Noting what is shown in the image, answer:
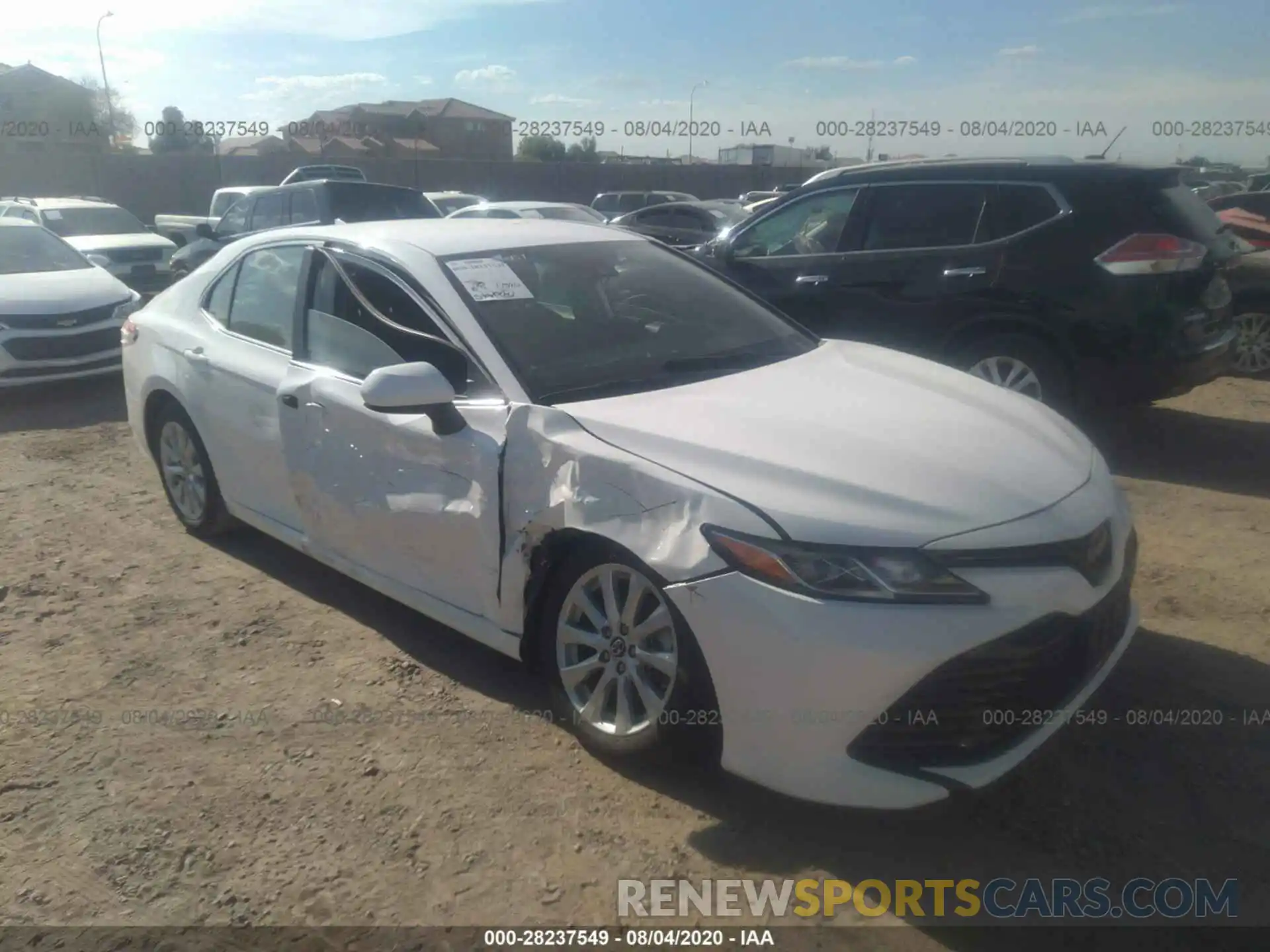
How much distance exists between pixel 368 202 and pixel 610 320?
9.59 m

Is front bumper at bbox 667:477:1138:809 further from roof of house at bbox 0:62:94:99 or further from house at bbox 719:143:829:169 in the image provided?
roof of house at bbox 0:62:94:99

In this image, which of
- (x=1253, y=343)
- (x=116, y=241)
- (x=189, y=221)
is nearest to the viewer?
(x=1253, y=343)

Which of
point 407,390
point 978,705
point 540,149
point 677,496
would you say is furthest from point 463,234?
point 540,149

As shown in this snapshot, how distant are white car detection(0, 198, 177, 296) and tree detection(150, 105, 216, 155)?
20.0 metres

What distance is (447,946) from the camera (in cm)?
248

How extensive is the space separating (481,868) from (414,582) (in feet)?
3.90

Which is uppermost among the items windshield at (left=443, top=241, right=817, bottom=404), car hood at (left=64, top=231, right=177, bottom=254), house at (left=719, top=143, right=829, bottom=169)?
house at (left=719, top=143, right=829, bottom=169)

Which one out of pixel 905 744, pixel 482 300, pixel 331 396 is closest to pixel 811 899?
Result: pixel 905 744

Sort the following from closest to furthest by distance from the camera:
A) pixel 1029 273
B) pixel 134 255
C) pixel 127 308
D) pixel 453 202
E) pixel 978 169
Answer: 1. pixel 1029 273
2. pixel 978 169
3. pixel 127 308
4. pixel 134 255
5. pixel 453 202

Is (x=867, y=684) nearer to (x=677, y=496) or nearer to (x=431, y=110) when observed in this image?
(x=677, y=496)

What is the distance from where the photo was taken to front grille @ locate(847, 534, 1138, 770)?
8.23 ft

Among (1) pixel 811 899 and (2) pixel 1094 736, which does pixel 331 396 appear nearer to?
(1) pixel 811 899

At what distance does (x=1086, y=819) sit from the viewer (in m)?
2.83

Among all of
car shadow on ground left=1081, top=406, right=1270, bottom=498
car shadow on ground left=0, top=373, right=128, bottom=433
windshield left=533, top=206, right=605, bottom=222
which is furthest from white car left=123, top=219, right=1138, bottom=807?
windshield left=533, top=206, right=605, bottom=222
